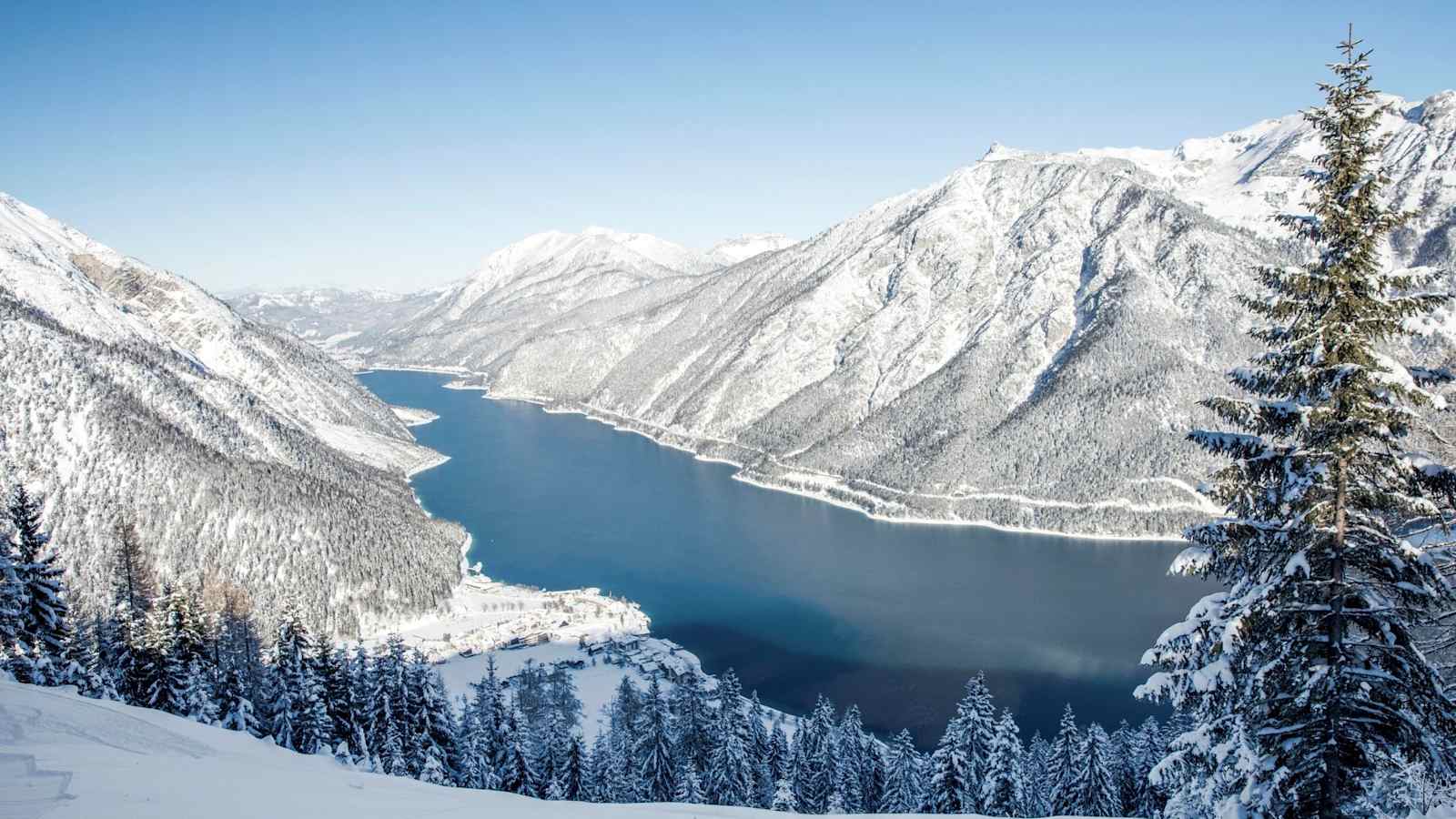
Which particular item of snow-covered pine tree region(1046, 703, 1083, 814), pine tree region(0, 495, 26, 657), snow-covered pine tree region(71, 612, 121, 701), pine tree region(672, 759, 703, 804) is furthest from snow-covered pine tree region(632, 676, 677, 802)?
pine tree region(0, 495, 26, 657)

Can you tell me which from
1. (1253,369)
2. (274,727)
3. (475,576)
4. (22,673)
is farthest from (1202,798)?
(475,576)

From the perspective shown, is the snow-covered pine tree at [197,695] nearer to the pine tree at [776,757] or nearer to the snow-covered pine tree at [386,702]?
the snow-covered pine tree at [386,702]

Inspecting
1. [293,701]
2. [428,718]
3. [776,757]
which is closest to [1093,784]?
[776,757]

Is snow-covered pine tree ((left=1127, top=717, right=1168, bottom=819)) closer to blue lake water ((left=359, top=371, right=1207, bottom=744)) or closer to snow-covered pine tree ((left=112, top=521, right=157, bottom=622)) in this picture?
blue lake water ((left=359, top=371, right=1207, bottom=744))

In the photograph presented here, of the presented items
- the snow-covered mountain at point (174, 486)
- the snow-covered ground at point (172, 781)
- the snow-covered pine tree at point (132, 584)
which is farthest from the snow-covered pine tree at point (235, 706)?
the snow-covered mountain at point (174, 486)

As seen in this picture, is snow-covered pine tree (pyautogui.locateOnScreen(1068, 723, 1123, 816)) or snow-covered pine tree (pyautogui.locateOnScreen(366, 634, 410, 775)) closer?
snow-covered pine tree (pyautogui.locateOnScreen(366, 634, 410, 775))

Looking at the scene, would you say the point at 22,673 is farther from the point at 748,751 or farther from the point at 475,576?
the point at 475,576
